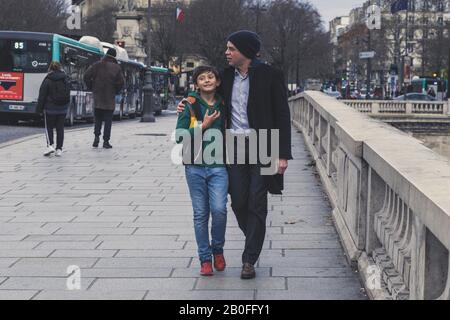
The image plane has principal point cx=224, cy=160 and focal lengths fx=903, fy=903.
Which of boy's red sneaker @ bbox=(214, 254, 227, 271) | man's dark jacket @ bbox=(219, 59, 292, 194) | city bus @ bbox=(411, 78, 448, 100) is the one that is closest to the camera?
man's dark jacket @ bbox=(219, 59, 292, 194)

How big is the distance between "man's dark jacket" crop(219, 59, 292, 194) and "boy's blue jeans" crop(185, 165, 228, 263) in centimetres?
33

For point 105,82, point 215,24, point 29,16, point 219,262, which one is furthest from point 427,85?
point 219,262

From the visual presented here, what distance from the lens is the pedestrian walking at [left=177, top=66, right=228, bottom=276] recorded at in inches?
243

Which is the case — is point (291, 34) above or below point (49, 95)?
above

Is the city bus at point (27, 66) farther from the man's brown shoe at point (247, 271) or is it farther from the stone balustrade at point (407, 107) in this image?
the stone balustrade at point (407, 107)

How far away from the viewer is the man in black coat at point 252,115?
20.1 ft

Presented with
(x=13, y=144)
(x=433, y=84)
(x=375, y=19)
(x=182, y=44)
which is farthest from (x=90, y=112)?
(x=433, y=84)

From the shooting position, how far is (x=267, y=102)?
614 cm

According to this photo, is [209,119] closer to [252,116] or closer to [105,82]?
[252,116]

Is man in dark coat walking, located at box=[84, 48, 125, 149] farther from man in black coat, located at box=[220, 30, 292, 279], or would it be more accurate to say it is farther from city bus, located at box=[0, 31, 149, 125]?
city bus, located at box=[0, 31, 149, 125]

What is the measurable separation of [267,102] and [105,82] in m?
11.0

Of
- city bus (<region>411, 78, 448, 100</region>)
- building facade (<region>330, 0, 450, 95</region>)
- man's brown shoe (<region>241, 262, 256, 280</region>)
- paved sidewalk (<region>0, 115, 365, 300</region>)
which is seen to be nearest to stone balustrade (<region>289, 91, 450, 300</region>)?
paved sidewalk (<region>0, 115, 365, 300</region>)

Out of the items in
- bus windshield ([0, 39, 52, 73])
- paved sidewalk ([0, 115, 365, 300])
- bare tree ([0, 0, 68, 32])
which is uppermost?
bare tree ([0, 0, 68, 32])

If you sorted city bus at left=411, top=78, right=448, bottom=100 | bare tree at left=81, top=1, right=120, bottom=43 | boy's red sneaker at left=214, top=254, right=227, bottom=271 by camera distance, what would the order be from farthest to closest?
bare tree at left=81, top=1, right=120, bottom=43 < city bus at left=411, top=78, right=448, bottom=100 < boy's red sneaker at left=214, top=254, right=227, bottom=271
